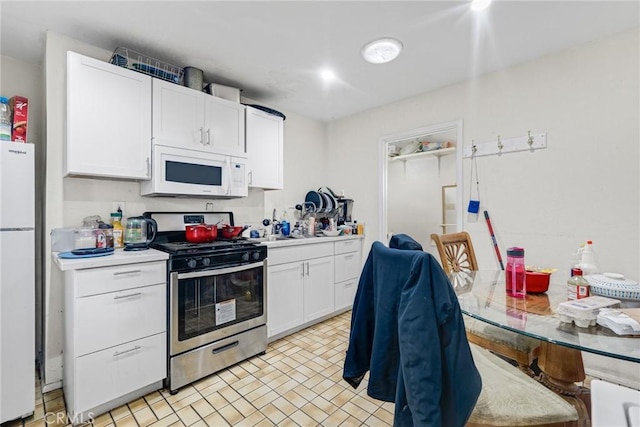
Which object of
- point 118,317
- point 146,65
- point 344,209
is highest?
point 146,65

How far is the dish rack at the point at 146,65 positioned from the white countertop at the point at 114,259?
1363mm

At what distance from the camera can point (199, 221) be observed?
2.74 m

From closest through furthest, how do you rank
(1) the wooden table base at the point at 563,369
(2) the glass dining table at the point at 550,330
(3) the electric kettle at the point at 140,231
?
(2) the glass dining table at the point at 550,330 < (1) the wooden table base at the point at 563,369 < (3) the electric kettle at the point at 140,231

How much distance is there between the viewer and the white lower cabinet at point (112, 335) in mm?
1669

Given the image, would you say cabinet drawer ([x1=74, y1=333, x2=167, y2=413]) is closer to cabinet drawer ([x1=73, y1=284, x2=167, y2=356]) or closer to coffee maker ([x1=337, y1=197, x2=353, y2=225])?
cabinet drawer ([x1=73, y1=284, x2=167, y2=356])

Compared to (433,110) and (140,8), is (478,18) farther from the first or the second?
(140,8)

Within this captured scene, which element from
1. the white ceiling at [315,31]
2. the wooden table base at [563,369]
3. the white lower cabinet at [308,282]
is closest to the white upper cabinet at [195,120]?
the white ceiling at [315,31]

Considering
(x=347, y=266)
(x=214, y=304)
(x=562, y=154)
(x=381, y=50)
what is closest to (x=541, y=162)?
(x=562, y=154)

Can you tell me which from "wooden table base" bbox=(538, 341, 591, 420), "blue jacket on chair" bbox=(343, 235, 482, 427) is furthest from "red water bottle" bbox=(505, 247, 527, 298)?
"blue jacket on chair" bbox=(343, 235, 482, 427)

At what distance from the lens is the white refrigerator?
1.61 meters

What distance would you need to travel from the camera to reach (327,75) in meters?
2.73

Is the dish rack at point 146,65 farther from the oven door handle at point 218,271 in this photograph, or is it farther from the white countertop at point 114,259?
the oven door handle at point 218,271

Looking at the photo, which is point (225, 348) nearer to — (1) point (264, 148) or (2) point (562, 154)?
(1) point (264, 148)

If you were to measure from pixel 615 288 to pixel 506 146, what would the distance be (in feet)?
4.88
